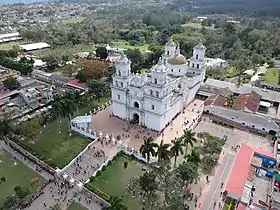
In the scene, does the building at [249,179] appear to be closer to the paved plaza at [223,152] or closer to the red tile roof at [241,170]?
the red tile roof at [241,170]

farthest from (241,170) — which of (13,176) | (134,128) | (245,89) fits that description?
(13,176)

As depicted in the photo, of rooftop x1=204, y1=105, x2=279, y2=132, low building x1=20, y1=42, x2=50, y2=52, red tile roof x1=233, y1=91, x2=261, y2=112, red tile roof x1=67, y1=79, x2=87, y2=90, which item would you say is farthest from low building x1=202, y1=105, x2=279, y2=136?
low building x1=20, y1=42, x2=50, y2=52

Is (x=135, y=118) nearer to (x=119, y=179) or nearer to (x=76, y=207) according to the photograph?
(x=119, y=179)

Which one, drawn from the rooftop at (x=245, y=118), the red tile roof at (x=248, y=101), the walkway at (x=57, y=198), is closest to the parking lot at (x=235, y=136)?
the rooftop at (x=245, y=118)

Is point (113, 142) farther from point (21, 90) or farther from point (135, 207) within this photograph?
point (21, 90)

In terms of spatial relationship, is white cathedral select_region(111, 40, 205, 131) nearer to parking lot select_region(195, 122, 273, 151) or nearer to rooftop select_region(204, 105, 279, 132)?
parking lot select_region(195, 122, 273, 151)

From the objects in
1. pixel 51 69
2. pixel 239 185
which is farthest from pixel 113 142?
pixel 51 69

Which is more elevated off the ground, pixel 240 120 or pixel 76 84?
pixel 76 84
